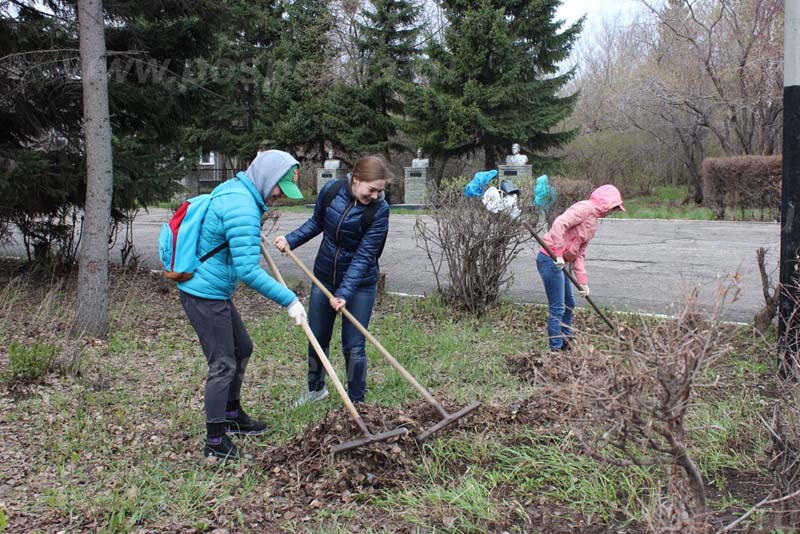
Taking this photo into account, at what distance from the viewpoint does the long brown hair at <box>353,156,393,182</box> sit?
3918 mm

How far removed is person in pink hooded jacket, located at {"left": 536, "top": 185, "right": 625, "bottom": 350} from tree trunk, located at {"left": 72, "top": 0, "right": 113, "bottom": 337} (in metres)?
3.91

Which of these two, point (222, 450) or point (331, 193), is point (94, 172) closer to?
point (331, 193)

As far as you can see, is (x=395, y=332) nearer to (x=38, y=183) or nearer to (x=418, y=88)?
(x=38, y=183)

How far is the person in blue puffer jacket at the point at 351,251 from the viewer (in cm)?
399

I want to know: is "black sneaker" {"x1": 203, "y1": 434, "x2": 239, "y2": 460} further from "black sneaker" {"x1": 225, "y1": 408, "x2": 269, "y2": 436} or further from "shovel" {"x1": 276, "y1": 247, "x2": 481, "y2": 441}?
"shovel" {"x1": 276, "y1": 247, "x2": 481, "y2": 441}

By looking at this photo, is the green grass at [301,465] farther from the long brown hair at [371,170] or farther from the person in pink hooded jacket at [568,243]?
the long brown hair at [371,170]

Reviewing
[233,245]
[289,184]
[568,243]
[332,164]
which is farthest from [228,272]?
[332,164]

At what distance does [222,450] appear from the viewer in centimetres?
362

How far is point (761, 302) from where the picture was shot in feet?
23.9

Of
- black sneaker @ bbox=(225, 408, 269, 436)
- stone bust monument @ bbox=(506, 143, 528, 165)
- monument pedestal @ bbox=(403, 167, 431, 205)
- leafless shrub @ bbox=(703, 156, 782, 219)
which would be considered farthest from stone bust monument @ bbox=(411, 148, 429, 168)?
black sneaker @ bbox=(225, 408, 269, 436)

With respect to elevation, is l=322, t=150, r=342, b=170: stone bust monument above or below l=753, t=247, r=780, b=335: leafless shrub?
above

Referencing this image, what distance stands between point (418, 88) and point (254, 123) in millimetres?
8068

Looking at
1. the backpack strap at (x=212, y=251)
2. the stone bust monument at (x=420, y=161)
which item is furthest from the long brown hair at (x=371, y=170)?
the stone bust monument at (x=420, y=161)

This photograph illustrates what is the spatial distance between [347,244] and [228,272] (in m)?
0.82
